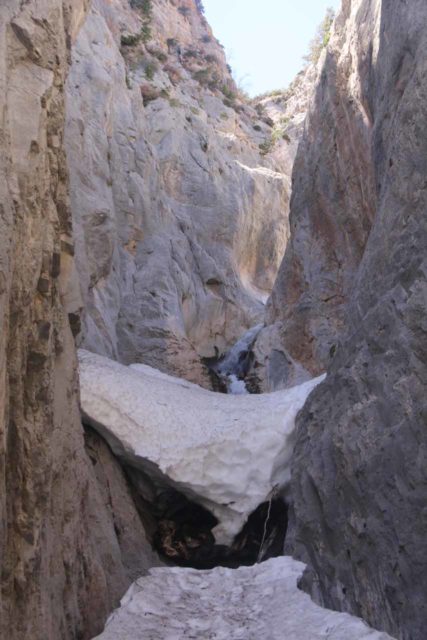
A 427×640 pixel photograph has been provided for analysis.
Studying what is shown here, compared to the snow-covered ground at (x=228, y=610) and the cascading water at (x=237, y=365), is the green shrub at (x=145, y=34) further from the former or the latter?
the snow-covered ground at (x=228, y=610)

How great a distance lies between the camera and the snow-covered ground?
5.46 meters

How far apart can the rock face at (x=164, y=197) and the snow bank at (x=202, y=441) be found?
162 inches

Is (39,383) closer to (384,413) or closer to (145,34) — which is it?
(384,413)

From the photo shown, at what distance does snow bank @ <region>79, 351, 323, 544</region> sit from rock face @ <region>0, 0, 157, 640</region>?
1.85 meters

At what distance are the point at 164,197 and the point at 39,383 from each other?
58.7 feet

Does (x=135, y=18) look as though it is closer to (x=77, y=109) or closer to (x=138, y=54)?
(x=138, y=54)

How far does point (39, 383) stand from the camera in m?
4.87

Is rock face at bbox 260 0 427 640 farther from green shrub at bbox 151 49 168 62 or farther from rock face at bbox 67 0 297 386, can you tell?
green shrub at bbox 151 49 168 62

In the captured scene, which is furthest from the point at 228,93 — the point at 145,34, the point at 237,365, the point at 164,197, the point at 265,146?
the point at 237,365

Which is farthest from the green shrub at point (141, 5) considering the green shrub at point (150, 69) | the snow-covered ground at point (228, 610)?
the snow-covered ground at point (228, 610)

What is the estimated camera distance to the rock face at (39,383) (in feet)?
13.8

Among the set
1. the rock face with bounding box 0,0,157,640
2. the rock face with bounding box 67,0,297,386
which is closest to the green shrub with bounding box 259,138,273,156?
the rock face with bounding box 67,0,297,386

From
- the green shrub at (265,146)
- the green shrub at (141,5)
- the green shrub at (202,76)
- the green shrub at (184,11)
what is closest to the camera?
the green shrub at (141,5)

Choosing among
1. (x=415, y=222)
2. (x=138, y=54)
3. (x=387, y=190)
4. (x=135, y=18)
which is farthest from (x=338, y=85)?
(x=135, y=18)
